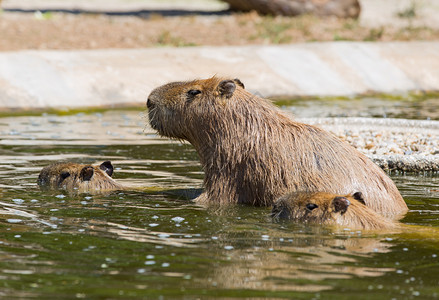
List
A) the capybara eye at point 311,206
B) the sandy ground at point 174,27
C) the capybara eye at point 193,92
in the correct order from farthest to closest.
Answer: the sandy ground at point 174,27 → the capybara eye at point 193,92 → the capybara eye at point 311,206

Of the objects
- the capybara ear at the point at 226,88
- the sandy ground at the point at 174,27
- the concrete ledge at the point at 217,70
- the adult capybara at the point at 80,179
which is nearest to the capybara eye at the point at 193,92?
the capybara ear at the point at 226,88

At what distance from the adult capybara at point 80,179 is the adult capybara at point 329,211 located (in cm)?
217

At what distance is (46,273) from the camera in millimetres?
4910

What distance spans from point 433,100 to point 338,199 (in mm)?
11200

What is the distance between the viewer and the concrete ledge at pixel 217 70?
1451 centimetres

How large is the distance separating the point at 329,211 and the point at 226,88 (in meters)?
1.61

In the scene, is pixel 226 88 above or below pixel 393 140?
above

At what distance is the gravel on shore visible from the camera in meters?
9.20

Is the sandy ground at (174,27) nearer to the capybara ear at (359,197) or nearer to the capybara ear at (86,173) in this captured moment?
the capybara ear at (86,173)

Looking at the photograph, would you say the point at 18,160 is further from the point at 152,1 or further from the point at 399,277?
the point at 152,1

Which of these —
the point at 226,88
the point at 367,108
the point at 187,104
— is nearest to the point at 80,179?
the point at 187,104

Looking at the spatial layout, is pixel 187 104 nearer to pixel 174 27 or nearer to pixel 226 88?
pixel 226 88

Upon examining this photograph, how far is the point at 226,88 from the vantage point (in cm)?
725

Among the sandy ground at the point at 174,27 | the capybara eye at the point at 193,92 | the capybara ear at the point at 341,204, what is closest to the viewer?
the capybara ear at the point at 341,204
